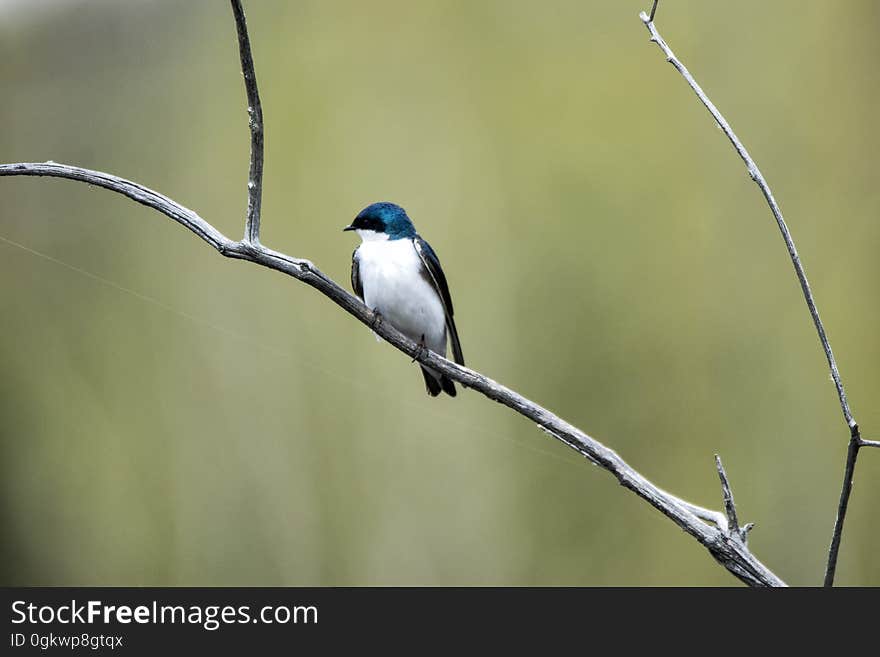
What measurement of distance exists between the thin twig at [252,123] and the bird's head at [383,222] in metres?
1.08

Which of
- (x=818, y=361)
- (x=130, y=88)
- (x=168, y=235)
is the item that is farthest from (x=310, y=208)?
(x=818, y=361)

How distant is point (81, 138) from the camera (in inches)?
179

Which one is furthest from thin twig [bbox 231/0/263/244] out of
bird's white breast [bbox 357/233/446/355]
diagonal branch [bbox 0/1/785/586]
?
bird's white breast [bbox 357/233/446/355]

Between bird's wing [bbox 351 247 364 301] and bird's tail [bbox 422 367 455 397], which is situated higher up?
bird's wing [bbox 351 247 364 301]

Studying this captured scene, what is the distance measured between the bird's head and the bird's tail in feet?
1.33

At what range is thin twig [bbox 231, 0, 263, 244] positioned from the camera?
4.24ft

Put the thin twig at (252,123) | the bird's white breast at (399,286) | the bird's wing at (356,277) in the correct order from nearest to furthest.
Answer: the thin twig at (252,123)
the bird's white breast at (399,286)
the bird's wing at (356,277)

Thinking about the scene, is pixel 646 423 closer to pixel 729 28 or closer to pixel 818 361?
pixel 818 361

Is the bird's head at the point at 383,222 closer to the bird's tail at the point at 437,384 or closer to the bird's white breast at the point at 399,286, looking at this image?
the bird's white breast at the point at 399,286

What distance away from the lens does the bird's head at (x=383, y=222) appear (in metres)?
2.48

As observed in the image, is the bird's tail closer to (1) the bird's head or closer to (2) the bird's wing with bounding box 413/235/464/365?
(2) the bird's wing with bounding box 413/235/464/365

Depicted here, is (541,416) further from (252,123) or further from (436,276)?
(436,276)

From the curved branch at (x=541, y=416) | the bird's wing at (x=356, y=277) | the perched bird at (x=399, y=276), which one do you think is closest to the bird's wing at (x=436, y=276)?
the perched bird at (x=399, y=276)

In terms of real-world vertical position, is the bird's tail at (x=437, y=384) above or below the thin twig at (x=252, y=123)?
above
